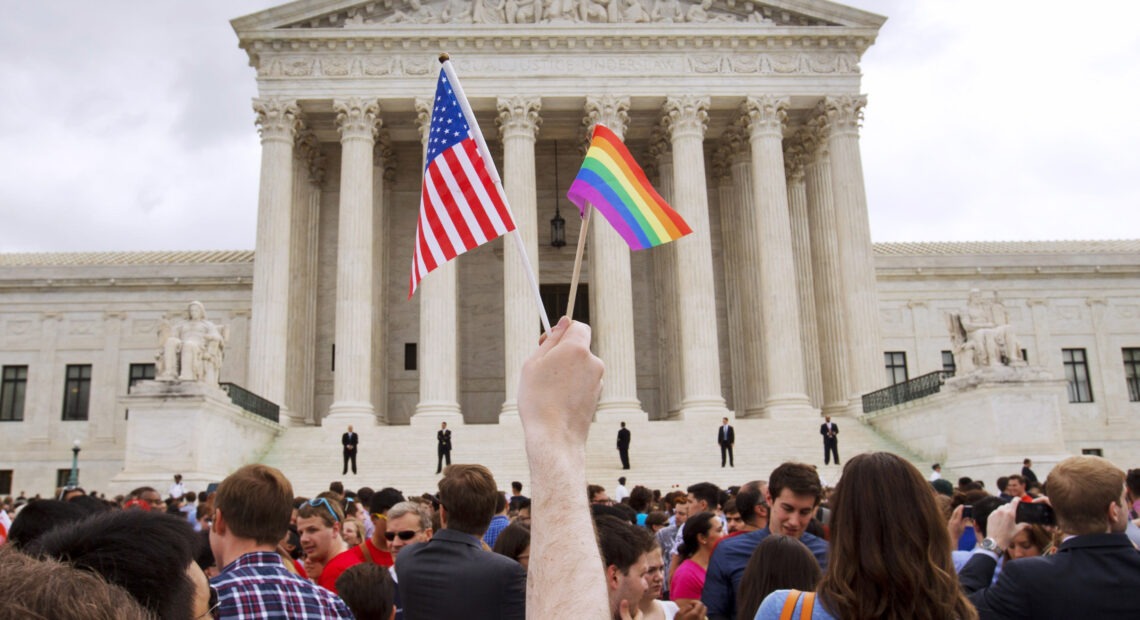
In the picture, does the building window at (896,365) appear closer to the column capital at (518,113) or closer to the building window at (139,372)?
the column capital at (518,113)

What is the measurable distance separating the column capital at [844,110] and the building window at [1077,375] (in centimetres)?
1573

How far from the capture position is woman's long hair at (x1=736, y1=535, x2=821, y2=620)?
4062mm

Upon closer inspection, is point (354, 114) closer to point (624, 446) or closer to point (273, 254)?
point (273, 254)

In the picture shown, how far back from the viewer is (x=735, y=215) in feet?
126

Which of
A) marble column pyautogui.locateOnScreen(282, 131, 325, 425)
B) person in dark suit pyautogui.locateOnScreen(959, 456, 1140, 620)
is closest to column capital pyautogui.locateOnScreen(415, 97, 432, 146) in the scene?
marble column pyautogui.locateOnScreen(282, 131, 325, 425)

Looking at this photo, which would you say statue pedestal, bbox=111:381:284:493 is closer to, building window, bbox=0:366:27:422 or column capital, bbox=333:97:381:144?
column capital, bbox=333:97:381:144

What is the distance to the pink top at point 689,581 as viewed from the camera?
6145mm

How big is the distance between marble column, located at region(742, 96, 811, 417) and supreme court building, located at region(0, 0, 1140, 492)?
3.0 inches

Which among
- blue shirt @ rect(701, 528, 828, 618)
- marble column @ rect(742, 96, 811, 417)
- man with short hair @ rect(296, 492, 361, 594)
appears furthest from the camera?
marble column @ rect(742, 96, 811, 417)

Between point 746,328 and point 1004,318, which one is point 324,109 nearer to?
point 746,328

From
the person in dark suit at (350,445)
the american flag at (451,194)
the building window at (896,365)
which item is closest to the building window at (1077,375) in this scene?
the building window at (896,365)

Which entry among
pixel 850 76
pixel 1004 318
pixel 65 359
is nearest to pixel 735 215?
pixel 850 76

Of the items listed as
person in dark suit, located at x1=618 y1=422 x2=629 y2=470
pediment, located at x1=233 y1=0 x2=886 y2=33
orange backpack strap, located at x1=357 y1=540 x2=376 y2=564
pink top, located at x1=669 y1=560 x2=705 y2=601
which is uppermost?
pediment, located at x1=233 y1=0 x2=886 y2=33

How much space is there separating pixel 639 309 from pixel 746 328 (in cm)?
446
